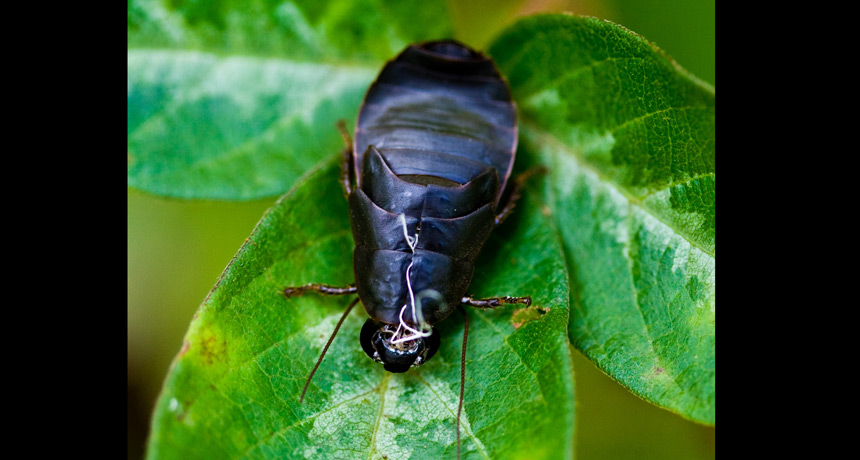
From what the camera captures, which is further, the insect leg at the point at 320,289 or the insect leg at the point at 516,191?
the insect leg at the point at 516,191

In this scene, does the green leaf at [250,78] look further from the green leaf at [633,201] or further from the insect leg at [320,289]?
the green leaf at [633,201]

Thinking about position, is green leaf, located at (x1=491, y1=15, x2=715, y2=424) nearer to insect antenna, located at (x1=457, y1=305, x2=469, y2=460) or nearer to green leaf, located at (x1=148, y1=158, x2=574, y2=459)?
green leaf, located at (x1=148, y1=158, x2=574, y2=459)

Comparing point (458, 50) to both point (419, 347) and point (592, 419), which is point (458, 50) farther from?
point (592, 419)

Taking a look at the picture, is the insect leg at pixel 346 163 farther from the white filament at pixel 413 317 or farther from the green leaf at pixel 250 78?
the white filament at pixel 413 317

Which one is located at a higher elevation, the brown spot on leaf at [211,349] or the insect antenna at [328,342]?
the brown spot on leaf at [211,349]

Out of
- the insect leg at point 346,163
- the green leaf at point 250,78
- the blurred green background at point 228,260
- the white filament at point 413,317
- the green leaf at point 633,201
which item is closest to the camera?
the green leaf at point 633,201

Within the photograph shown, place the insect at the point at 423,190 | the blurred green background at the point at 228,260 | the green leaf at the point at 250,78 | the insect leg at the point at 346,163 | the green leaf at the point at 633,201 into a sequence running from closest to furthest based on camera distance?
the green leaf at the point at 633,201
the insect at the point at 423,190
the insect leg at the point at 346,163
the green leaf at the point at 250,78
the blurred green background at the point at 228,260

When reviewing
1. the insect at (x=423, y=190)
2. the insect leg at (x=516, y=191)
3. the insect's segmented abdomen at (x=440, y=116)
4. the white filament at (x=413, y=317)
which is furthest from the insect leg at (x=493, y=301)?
the insect's segmented abdomen at (x=440, y=116)

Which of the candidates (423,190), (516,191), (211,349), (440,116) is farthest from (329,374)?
(440,116)
